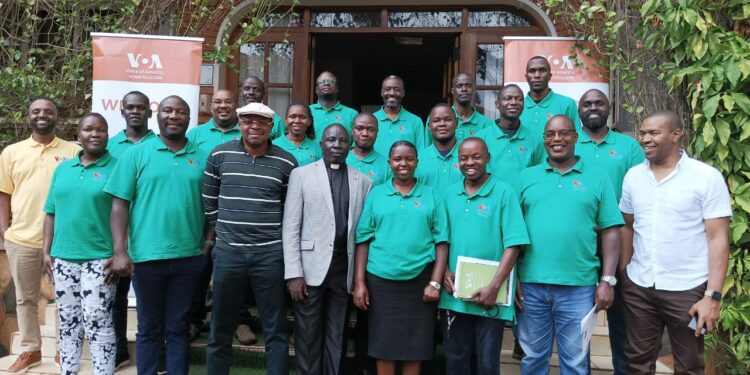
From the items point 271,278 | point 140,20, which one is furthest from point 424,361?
point 140,20

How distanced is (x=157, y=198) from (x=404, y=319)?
164 cm

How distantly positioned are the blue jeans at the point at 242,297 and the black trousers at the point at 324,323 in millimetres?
97

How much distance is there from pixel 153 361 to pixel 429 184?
2.06 metres

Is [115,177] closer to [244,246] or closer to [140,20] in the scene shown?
[244,246]

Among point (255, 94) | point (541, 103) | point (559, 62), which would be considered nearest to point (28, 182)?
point (255, 94)

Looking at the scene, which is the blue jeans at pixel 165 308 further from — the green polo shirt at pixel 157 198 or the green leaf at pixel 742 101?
the green leaf at pixel 742 101

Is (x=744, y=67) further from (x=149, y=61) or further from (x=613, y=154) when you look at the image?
(x=149, y=61)

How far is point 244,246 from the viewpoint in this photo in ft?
11.5

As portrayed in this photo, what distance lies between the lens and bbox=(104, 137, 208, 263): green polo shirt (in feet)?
11.8

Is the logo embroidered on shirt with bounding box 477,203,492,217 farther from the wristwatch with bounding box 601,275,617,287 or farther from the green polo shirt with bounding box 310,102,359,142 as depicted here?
the green polo shirt with bounding box 310,102,359,142

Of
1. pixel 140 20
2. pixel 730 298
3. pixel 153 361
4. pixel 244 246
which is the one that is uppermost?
pixel 140 20

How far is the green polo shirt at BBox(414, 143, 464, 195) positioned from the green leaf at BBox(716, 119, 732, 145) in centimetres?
180

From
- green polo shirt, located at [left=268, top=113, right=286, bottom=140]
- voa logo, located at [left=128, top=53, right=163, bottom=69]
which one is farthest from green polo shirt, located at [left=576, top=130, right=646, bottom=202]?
voa logo, located at [left=128, top=53, right=163, bottom=69]

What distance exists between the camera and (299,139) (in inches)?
177
